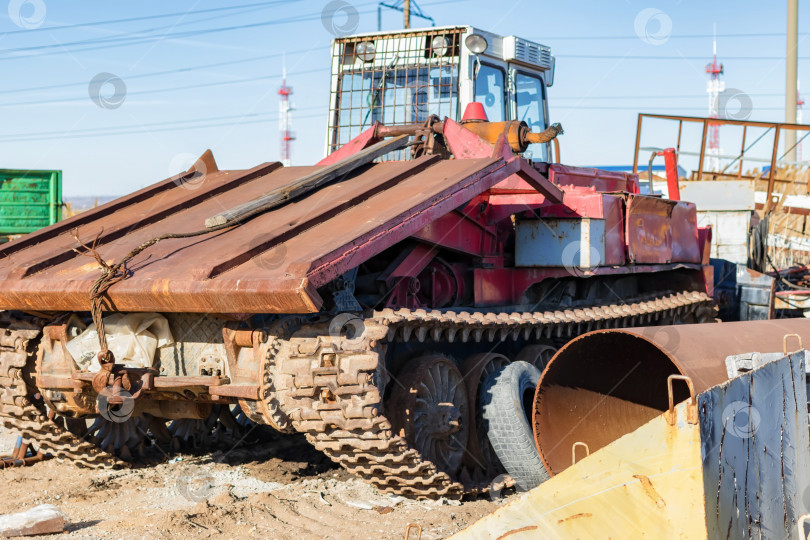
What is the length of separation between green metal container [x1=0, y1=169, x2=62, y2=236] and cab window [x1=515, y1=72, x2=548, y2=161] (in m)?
9.03

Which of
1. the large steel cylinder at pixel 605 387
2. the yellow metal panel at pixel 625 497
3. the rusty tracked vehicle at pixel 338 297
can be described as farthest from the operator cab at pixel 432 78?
the yellow metal panel at pixel 625 497

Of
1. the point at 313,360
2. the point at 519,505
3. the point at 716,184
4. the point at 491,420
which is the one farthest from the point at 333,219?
the point at 716,184

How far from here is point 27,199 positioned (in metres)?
15.0

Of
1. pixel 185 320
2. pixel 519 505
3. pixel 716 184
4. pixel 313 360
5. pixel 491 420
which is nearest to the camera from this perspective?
pixel 519 505

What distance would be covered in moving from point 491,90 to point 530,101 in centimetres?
53

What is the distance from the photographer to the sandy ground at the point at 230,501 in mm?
4984

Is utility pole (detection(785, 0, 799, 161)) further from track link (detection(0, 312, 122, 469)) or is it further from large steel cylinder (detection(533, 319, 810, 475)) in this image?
track link (detection(0, 312, 122, 469))

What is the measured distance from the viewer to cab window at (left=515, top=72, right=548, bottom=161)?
930 cm

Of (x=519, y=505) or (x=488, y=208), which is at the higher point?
(x=488, y=208)

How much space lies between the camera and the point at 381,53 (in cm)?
928

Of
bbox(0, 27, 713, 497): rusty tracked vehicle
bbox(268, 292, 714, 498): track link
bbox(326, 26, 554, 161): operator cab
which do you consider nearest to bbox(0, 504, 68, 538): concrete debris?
bbox(0, 27, 713, 497): rusty tracked vehicle

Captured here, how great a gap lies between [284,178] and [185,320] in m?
1.81

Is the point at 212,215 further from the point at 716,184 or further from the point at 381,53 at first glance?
the point at 716,184

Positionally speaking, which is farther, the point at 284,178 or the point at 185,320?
the point at 284,178
